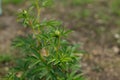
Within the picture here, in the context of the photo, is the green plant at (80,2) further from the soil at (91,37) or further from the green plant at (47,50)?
the green plant at (47,50)

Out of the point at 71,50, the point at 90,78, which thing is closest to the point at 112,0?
the point at 90,78

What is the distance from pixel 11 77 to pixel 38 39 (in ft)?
1.46

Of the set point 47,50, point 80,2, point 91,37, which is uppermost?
point 47,50

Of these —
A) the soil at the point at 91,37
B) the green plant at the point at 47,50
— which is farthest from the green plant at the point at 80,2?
the green plant at the point at 47,50

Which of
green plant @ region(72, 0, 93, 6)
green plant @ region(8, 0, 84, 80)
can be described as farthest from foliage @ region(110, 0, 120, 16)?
green plant @ region(8, 0, 84, 80)

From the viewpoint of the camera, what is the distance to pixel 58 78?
128 inches

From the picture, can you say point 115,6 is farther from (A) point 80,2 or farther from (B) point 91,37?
(B) point 91,37

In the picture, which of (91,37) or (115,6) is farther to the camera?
(115,6)

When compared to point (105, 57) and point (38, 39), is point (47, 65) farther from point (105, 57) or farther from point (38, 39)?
point (105, 57)

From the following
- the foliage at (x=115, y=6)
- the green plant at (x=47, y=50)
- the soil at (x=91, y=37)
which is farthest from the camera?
the foliage at (x=115, y=6)

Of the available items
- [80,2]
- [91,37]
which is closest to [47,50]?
[91,37]

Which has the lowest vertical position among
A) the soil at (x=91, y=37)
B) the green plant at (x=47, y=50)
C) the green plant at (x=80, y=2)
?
the soil at (x=91, y=37)

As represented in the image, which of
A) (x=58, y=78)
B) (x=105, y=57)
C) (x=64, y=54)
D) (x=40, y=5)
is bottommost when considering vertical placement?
(x=105, y=57)

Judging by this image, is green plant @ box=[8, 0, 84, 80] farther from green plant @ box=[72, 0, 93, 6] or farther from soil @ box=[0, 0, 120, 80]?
green plant @ box=[72, 0, 93, 6]
